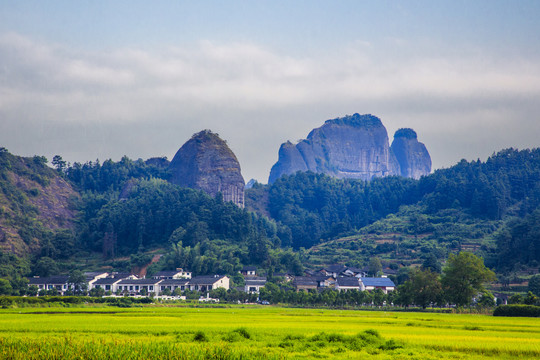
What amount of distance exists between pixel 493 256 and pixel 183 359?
11300 centimetres

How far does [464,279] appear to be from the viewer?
78.6 metres

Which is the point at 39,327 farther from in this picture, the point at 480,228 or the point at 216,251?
the point at 480,228

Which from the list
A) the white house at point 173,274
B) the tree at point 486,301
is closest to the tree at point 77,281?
the white house at point 173,274

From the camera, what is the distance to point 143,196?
18500 centimetres

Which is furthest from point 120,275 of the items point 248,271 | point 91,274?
point 248,271

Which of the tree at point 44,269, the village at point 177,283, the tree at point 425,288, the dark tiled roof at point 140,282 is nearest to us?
the tree at point 425,288

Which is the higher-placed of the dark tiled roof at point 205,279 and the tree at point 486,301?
the dark tiled roof at point 205,279

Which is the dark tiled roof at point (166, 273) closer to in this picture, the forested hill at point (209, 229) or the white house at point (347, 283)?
Answer: the forested hill at point (209, 229)

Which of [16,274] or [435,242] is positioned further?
[435,242]

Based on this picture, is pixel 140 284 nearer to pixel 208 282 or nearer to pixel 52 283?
pixel 208 282

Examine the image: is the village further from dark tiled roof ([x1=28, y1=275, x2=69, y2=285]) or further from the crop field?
the crop field

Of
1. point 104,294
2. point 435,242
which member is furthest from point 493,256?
point 104,294

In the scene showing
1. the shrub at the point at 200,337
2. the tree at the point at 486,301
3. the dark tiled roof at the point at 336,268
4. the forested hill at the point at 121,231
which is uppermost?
the forested hill at the point at 121,231

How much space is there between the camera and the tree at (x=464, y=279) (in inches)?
3068
